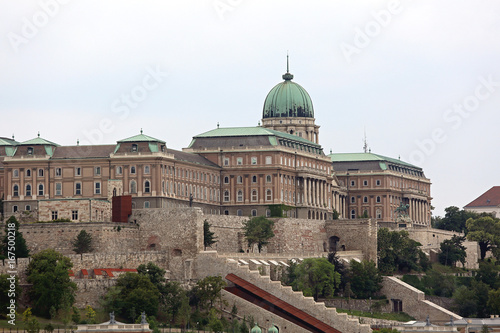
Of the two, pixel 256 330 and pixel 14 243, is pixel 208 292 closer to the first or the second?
pixel 256 330

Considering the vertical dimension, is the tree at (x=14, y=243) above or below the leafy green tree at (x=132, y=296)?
above

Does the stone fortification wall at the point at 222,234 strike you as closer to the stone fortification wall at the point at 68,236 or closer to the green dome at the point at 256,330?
the stone fortification wall at the point at 68,236

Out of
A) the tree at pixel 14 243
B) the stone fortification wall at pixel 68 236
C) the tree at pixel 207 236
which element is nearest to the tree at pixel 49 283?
the tree at pixel 14 243

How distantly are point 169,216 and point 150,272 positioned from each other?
14.2 m

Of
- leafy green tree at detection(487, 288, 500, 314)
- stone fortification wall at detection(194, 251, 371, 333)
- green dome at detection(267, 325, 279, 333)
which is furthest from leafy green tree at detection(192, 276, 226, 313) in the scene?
leafy green tree at detection(487, 288, 500, 314)

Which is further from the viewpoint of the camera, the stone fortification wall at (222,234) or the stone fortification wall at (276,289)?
the stone fortification wall at (222,234)

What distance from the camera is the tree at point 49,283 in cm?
15775

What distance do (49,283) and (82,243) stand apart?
1856 cm

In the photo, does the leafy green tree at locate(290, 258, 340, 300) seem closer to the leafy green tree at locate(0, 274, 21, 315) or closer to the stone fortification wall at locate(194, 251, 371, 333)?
the stone fortification wall at locate(194, 251, 371, 333)

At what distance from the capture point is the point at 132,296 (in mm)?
162125

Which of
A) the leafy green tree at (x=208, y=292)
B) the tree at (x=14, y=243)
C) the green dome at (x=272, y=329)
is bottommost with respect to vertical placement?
the green dome at (x=272, y=329)

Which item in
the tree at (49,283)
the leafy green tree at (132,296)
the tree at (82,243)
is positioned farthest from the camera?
the tree at (82,243)

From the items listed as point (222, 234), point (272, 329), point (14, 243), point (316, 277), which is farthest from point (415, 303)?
point (14, 243)

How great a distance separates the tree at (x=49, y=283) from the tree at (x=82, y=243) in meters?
11.4
